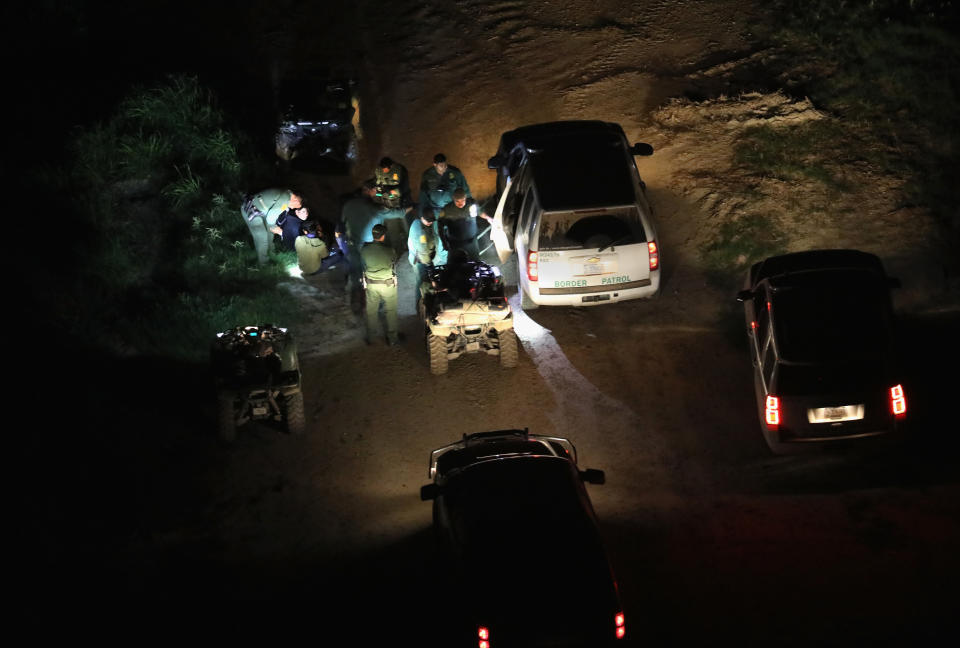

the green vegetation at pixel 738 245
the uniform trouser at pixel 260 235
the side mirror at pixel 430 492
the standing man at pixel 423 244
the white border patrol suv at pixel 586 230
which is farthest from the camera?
the uniform trouser at pixel 260 235

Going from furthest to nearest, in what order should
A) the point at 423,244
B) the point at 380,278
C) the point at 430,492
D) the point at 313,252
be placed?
the point at 313,252 → the point at 423,244 → the point at 380,278 → the point at 430,492

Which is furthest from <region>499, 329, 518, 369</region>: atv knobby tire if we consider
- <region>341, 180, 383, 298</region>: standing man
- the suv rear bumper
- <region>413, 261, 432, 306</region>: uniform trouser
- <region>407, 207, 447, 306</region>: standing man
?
<region>341, 180, 383, 298</region>: standing man

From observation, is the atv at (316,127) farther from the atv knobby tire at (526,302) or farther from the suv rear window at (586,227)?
the suv rear window at (586,227)

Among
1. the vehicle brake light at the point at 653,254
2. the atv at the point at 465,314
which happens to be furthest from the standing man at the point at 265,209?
the vehicle brake light at the point at 653,254

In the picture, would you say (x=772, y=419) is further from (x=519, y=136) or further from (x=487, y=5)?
(x=487, y=5)

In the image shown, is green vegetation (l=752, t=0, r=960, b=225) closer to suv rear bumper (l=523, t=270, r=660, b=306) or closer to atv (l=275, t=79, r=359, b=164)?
suv rear bumper (l=523, t=270, r=660, b=306)

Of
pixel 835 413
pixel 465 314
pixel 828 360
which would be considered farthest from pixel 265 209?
pixel 835 413

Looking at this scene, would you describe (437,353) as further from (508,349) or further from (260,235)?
(260,235)

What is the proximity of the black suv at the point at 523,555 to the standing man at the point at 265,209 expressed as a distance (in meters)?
6.35

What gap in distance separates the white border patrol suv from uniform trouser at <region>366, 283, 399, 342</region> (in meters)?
1.80

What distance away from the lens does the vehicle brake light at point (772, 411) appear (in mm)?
10031

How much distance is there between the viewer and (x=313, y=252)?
13688 mm

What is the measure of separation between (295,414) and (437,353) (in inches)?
79.0

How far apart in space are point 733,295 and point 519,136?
3.97 metres
